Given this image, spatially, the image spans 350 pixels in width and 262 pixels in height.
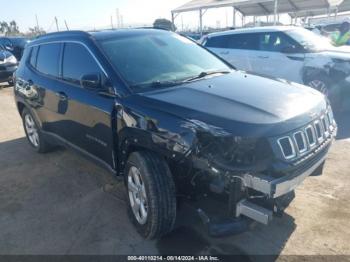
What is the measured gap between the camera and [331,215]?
3639 mm

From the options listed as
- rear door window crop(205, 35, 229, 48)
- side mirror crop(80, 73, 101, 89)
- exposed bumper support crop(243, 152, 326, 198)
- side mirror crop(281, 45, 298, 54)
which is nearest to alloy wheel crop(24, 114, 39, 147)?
side mirror crop(80, 73, 101, 89)

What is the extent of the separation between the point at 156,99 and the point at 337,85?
5.39 meters

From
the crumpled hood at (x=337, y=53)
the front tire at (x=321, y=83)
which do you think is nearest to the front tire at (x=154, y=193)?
the front tire at (x=321, y=83)

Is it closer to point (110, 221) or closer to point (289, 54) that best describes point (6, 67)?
point (289, 54)

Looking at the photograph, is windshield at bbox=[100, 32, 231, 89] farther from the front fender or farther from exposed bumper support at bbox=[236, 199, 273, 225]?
exposed bumper support at bbox=[236, 199, 273, 225]

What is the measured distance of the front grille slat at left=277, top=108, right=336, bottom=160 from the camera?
2.74 metres

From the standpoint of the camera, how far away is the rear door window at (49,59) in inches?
185

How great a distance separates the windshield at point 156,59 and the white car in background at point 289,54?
3.25 metres

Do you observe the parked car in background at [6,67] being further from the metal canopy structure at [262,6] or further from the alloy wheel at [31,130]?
the metal canopy structure at [262,6]

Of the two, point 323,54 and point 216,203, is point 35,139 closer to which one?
point 216,203

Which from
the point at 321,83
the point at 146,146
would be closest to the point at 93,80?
the point at 146,146

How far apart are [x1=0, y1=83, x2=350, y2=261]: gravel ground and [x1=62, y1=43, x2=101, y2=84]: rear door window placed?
141cm

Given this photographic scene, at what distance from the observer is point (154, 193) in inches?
121

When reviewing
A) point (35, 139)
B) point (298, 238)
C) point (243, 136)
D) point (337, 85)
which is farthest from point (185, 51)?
point (337, 85)
